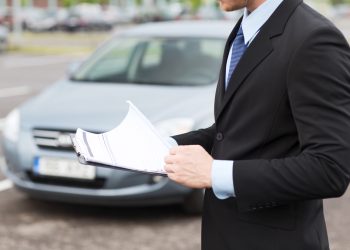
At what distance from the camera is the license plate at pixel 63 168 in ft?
15.9

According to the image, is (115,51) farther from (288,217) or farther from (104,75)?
(288,217)

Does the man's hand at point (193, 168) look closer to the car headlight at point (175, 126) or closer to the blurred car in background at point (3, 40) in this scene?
the car headlight at point (175, 126)

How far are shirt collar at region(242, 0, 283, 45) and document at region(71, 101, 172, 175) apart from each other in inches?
14.0

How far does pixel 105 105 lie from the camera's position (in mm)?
5258

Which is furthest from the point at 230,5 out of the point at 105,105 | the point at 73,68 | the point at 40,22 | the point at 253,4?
the point at 40,22

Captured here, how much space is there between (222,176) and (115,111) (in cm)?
355

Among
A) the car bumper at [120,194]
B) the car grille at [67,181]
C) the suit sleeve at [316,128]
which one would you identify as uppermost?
the suit sleeve at [316,128]

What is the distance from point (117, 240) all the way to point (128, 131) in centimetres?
297

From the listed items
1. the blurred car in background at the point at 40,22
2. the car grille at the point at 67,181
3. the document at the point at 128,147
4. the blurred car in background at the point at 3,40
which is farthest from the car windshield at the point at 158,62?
the blurred car in background at the point at 40,22

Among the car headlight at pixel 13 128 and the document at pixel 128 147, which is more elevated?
the document at pixel 128 147

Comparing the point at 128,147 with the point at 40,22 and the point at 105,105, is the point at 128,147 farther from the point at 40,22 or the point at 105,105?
the point at 40,22

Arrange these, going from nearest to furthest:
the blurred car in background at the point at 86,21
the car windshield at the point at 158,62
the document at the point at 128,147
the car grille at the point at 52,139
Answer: the document at the point at 128,147
the car grille at the point at 52,139
the car windshield at the point at 158,62
the blurred car in background at the point at 86,21

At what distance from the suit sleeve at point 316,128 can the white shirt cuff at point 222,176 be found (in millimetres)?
44

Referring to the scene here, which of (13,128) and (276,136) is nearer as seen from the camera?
(276,136)
